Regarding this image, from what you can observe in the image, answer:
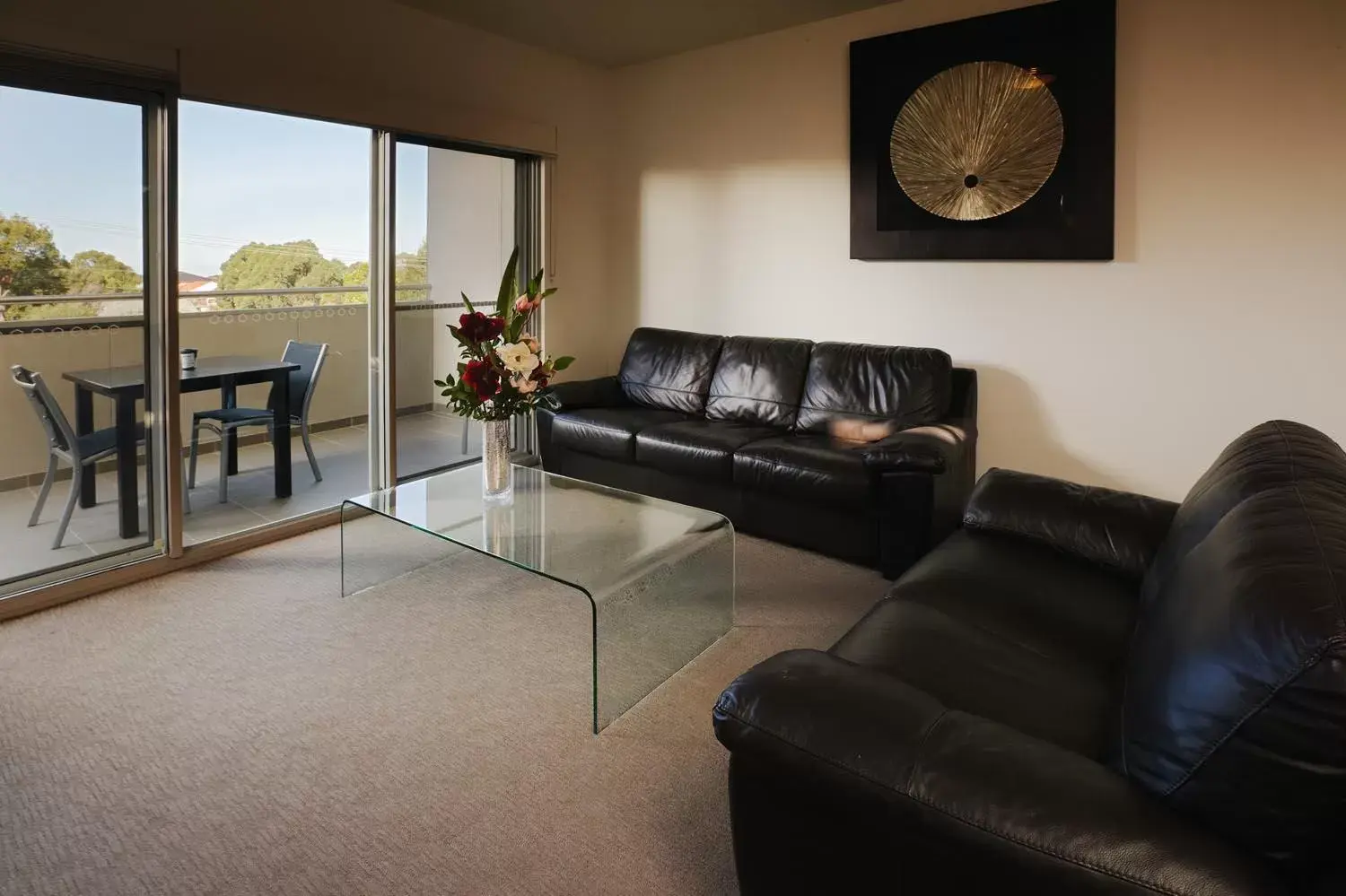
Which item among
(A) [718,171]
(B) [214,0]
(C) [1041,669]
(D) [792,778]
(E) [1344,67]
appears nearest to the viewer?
(D) [792,778]

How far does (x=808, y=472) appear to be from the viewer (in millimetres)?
3555

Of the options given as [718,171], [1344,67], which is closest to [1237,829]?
[1344,67]

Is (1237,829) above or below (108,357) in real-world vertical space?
below

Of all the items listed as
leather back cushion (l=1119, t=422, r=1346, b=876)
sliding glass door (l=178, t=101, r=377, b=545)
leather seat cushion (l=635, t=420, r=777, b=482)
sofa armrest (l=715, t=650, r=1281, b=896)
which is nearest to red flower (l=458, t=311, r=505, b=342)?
leather seat cushion (l=635, t=420, r=777, b=482)

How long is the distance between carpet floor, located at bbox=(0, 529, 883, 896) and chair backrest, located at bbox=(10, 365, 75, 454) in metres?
0.62

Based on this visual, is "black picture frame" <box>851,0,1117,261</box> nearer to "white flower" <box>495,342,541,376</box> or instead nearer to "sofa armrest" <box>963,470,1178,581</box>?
"sofa armrest" <box>963,470,1178,581</box>

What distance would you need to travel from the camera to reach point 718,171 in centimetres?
487

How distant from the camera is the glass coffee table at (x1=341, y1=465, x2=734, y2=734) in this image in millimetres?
2412

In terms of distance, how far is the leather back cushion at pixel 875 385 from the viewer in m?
3.95

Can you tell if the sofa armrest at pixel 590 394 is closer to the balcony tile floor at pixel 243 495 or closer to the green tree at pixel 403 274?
the balcony tile floor at pixel 243 495

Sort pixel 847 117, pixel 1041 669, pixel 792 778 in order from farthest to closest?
pixel 847 117 → pixel 1041 669 → pixel 792 778

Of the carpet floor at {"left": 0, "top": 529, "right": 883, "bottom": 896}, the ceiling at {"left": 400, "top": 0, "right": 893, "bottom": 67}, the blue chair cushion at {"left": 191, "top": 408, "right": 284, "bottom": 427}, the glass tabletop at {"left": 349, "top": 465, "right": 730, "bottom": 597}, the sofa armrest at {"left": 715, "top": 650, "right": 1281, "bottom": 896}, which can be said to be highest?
the ceiling at {"left": 400, "top": 0, "right": 893, "bottom": 67}

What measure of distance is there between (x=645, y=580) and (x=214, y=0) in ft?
9.51

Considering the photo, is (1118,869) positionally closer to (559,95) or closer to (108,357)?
(108,357)
